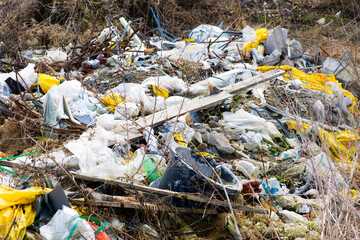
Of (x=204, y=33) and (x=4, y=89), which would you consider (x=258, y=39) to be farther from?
(x=4, y=89)

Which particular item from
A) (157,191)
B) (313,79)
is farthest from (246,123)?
(157,191)

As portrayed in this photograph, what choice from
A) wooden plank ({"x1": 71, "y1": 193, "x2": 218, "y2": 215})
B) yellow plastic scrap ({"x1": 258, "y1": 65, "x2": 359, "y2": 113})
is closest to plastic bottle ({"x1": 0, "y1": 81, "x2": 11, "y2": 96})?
wooden plank ({"x1": 71, "y1": 193, "x2": 218, "y2": 215})

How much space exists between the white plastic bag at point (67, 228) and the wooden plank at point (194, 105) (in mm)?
1176

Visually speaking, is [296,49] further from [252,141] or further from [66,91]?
[66,91]

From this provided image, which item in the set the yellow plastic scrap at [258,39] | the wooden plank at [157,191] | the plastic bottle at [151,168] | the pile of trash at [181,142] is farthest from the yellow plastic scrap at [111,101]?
the yellow plastic scrap at [258,39]

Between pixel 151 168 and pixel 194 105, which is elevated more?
pixel 151 168

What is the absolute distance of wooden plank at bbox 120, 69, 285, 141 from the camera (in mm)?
3912

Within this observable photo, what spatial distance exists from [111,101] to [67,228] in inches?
89.2

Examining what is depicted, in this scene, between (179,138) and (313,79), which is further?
(313,79)

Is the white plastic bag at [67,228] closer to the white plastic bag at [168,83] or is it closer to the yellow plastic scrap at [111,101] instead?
the yellow plastic scrap at [111,101]

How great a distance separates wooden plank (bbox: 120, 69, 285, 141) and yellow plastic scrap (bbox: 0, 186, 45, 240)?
1.16 m

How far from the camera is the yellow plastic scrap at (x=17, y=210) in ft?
7.94

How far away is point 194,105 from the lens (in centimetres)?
458

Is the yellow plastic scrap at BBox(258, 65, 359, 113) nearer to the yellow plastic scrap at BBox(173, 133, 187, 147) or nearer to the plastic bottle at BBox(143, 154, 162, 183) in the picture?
the yellow plastic scrap at BBox(173, 133, 187, 147)
